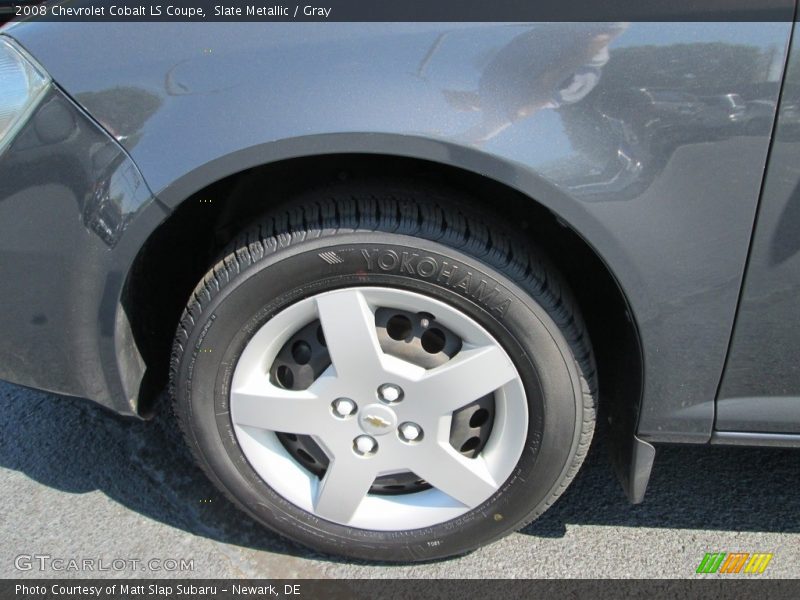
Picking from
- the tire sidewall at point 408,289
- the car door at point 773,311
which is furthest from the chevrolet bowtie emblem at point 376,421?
the car door at point 773,311

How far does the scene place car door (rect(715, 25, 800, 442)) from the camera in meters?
1.34

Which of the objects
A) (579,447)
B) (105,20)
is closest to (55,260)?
(105,20)

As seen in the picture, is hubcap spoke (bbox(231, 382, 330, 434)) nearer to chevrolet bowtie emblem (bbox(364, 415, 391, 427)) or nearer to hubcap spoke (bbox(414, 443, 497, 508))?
chevrolet bowtie emblem (bbox(364, 415, 391, 427))

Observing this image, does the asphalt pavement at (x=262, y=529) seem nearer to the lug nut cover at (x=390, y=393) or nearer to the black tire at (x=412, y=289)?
the black tire at (x=412, y=289)

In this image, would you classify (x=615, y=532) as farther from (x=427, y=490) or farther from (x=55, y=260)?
(x=55, y=260)

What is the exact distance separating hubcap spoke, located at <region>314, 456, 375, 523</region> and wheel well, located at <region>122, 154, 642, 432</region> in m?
0.49

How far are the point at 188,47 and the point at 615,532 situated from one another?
1602mm

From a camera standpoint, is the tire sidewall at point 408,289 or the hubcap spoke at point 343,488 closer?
the tire sidewall at point 408,289

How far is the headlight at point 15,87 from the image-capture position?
1.54m

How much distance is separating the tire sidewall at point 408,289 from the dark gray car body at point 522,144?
7.6 inches

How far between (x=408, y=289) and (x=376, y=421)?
33 cm

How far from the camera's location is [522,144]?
4.56 feet

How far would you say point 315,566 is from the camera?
1.95 meters

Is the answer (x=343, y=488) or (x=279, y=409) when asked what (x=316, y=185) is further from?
(x=343, y=488)
